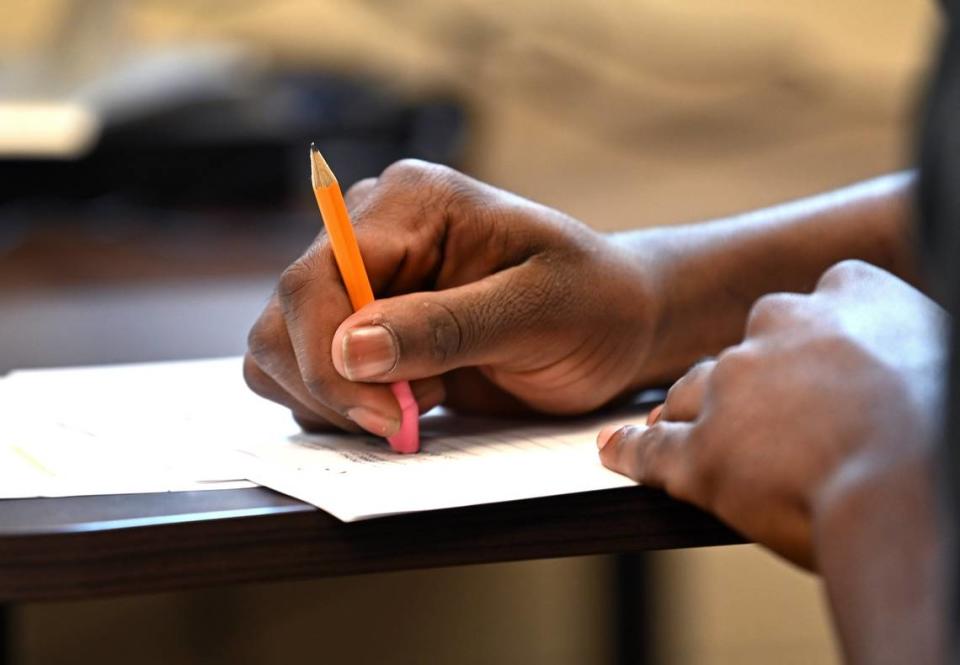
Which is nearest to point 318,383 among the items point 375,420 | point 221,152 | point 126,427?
point 375,420

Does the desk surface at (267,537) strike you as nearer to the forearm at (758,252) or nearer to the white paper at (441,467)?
the white paper at (441,467)

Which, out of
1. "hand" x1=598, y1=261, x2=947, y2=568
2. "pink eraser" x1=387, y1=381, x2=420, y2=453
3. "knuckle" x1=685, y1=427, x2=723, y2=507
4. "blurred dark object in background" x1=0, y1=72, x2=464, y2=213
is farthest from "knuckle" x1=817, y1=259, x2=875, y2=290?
"blurred dark object in background" x1=0, y1=72, x2=464, y2=213

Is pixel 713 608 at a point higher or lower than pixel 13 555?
lower

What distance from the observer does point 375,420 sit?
24.1 inches

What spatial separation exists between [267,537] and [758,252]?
1.35 ft

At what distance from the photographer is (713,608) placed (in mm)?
1676

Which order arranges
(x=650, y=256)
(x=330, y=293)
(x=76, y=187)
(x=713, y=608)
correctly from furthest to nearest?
(x=76, y=187), (x=713, y=608), (x=650, y=256), (x=330, y=293)

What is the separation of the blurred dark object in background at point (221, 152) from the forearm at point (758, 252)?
1268mm

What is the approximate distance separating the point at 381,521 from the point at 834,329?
0.20m

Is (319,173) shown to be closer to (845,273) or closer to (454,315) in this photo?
(454,315)

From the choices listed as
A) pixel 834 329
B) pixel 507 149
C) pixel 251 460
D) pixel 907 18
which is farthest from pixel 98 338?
pixel 907 18

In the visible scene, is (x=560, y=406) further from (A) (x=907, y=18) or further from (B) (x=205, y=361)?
(A) (x=907, y=18)

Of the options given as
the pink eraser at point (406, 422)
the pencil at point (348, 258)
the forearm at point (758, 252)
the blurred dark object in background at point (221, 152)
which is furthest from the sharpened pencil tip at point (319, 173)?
the blurred dark object in background at point (221, 152)

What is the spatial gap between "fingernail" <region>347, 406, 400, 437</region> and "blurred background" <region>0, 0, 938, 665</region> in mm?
297
